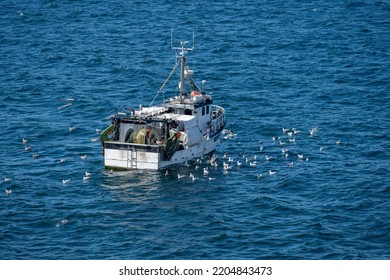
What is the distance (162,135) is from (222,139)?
420 inches

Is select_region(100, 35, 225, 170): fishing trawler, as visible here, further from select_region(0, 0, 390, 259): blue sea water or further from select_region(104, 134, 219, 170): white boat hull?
select_region(0, 0, 390, 259): blue sea water

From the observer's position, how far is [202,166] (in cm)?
8025

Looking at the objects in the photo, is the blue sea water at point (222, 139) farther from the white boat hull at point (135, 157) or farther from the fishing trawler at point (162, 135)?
the fishing trawler at point (162, 135)

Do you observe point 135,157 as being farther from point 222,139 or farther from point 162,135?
point 222,139

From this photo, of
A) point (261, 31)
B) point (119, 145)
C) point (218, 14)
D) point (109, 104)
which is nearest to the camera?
point (119, 145)

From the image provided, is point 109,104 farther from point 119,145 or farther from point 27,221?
point 27,221

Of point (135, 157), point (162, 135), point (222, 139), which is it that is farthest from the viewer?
point (222, 139)

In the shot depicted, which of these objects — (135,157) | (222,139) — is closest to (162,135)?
(135,157)

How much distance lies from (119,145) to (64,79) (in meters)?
33.9

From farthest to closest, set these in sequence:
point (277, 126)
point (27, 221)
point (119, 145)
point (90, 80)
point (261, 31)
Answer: point (261, 31)
point (90, 80)
point (277, 126)
point (119, 145)
point (27, 221)

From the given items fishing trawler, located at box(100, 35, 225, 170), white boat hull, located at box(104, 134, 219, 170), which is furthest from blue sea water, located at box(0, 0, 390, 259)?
fishing trawler, located at box(100, 35, 225, 170)

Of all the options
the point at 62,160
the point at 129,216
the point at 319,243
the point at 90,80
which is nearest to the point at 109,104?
the point at 90,80

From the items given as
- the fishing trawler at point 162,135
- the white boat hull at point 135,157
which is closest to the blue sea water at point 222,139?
the white boat hull at point 135,157

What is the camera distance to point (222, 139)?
88.6 meters
